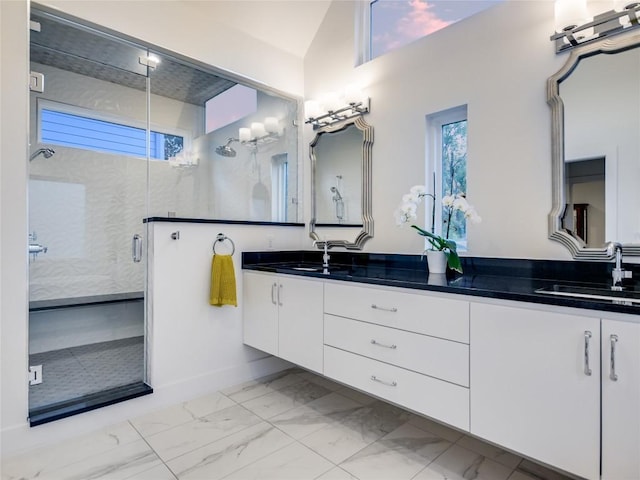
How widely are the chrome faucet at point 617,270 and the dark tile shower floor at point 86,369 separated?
2.67m

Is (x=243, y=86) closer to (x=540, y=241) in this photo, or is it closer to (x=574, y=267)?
(x=540, y=241)

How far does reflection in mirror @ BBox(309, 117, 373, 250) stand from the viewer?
2.65 meters

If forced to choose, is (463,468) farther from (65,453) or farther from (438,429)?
(65,453)

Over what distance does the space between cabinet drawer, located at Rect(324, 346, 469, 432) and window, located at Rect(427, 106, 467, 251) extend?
0.89 metres

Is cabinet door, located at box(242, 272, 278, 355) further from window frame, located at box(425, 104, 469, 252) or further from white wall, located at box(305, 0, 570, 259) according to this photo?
window frame, located at box(425, 104, 469, 252)

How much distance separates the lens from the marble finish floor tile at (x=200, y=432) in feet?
5.98

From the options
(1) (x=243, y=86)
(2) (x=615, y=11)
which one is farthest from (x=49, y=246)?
(2) (x=615, y=11)

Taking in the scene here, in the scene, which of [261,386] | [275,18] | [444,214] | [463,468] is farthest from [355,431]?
[275,18]

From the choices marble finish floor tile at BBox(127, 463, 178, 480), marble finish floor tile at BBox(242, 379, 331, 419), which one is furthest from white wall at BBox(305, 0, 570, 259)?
marble finish floor tile at BBox(127, 463, 178, 480)

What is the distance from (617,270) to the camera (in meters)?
1.48

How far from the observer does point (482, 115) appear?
2033 mm

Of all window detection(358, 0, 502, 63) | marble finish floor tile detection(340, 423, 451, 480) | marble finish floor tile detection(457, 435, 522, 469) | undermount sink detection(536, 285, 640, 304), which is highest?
window detection(358, 0, 502, 63)

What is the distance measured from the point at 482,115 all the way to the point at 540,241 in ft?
2.56

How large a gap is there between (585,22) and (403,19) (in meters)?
1.24
